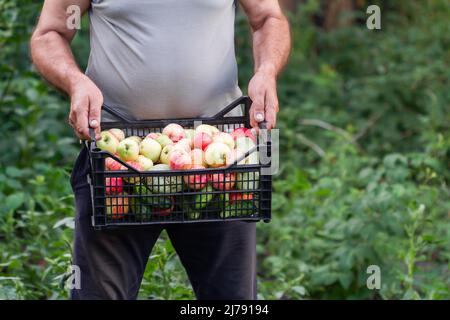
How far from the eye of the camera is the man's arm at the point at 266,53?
3.17 meters

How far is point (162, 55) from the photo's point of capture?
10.8ft

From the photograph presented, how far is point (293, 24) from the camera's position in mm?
9406

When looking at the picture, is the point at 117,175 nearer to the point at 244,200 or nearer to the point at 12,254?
the point at 244,200

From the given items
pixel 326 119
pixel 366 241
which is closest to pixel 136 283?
pixel 366 241

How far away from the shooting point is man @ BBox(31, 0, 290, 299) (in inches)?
129

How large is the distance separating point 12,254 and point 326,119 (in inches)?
148

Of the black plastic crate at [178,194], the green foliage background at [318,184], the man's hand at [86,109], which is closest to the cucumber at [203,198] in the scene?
the black plastic crate at [178,194]

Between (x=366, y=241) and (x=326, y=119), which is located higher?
(x=326, y=119)

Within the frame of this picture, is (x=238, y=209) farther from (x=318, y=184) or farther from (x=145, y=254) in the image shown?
(x=318, y=184)

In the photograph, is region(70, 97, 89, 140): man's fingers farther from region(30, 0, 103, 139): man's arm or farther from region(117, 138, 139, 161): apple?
region(117, 138, 139, 161): apple

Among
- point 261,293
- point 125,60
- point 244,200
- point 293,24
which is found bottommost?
point 261,293

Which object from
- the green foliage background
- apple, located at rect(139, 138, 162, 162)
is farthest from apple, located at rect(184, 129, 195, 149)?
the green foliage background

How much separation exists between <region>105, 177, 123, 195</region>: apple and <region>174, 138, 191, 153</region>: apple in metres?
0.23

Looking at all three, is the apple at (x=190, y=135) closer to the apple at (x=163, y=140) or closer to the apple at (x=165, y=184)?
the apple at (x=163, y=140)
